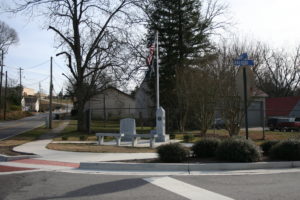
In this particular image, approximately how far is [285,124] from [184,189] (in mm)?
32129

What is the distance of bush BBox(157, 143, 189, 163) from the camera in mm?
11000

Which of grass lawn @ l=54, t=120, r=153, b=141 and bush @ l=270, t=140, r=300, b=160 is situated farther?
grass lawn @ l=54, t=120, r=153, b=141

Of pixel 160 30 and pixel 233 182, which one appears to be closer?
pixel 233 182

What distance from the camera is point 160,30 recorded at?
37438 mm

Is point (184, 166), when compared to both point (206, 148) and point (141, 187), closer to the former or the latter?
point (206, 148)

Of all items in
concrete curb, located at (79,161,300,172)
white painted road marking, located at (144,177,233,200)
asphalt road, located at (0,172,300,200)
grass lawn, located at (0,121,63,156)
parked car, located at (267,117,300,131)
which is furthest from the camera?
parked car, located at (267,117,300,131)

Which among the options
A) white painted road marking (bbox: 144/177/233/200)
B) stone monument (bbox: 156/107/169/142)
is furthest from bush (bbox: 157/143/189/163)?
stone monument (bbox: 156/107/169/142)

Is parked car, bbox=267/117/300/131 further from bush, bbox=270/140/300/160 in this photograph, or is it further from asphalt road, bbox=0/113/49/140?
bush, bbox=270/140/300/160

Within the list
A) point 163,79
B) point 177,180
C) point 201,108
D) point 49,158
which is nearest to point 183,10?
point 163,79

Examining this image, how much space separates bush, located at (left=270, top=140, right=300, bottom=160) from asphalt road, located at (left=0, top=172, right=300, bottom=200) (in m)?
1.85

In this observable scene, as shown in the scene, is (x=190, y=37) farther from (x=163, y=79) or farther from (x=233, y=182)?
(x=233, y=182)

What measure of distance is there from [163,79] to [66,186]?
97.1 feet

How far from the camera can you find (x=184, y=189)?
25.5ft

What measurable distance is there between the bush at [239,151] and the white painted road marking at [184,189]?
2.81 meters
